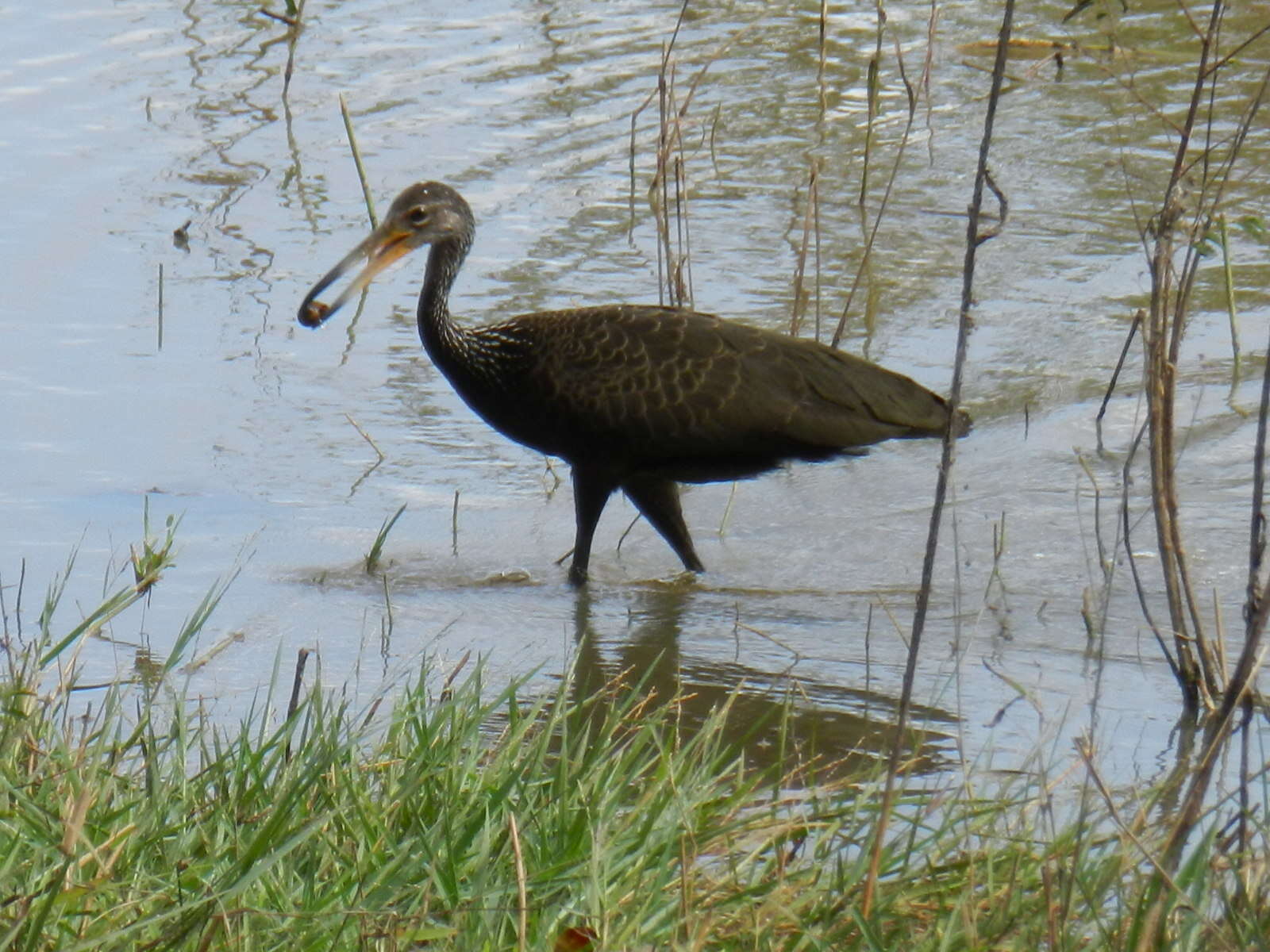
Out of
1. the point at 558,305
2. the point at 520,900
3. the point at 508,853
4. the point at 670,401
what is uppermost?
the point at 520,900

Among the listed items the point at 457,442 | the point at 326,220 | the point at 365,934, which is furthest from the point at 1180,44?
the point at 365,934

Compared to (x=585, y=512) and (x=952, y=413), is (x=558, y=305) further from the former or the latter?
(x=952, y=413)

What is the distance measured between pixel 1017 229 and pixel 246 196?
3206 mm

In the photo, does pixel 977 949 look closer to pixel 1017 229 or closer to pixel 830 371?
pixel 830 371

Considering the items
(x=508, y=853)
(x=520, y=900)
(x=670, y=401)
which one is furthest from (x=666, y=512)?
(x=520, y=900)

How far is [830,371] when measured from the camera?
5211mm

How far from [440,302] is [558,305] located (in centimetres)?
154

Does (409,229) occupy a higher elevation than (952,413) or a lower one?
lower

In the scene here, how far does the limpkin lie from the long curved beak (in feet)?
1.43

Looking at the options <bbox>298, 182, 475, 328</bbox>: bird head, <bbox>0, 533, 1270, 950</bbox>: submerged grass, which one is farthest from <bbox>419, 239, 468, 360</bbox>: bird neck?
<bbox>0, 533, 1270, 950</bbox>: submerged grass

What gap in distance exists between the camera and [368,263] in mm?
5770

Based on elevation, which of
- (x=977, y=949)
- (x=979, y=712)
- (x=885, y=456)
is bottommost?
(x=885, y=456)

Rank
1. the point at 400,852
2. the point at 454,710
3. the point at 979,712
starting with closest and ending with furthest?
the point at 400,852
the point at 454,710
the point at 979,712

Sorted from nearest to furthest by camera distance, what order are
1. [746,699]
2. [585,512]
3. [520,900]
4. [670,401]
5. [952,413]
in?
[520,900]
[952,413]
[746,699]
[670,401]
[585,512]
